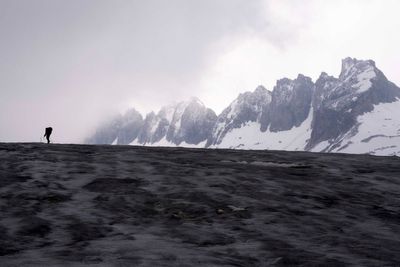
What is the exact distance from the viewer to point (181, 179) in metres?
14.7

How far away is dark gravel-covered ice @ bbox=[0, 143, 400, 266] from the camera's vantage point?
816cm

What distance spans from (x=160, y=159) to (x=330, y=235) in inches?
406

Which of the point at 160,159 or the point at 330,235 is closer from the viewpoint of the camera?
the point at 330,235

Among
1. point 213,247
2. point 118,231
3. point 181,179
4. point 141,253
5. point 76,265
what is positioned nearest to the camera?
point 76,265

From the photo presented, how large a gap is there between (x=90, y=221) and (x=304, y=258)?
450 centimetres

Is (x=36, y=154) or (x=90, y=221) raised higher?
(x=36, y=154)

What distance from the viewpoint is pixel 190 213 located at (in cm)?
1114

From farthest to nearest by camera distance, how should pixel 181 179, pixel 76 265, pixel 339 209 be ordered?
pixel 181 179 < pixel 339 209 < pixel 76 265

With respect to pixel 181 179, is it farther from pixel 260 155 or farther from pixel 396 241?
pixel 260 155

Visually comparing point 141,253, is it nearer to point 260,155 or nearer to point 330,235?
point 330,235

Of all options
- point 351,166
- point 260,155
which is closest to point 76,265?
point 351,166

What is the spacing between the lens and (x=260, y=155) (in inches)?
904

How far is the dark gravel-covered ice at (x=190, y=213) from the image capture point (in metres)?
8.16

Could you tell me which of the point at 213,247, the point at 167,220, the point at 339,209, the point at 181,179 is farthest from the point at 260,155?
the point at 213,247
